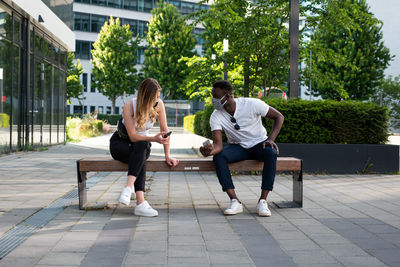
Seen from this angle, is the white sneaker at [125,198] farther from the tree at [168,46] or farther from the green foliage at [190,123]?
the tree at [168,46]

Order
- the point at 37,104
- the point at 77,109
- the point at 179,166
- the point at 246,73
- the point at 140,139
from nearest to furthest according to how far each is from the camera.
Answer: the point at 140,139, the point at 179,166, the point at 246,73, the point at 37,104, the point at 77,109

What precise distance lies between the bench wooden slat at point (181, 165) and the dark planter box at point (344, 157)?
3357 mm

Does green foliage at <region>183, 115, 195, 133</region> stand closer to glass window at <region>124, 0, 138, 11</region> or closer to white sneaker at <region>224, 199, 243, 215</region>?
white sneaker at <region>224, 199, 243, 215</region>

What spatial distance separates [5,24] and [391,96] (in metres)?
35.9

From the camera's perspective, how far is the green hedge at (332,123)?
9031 mm

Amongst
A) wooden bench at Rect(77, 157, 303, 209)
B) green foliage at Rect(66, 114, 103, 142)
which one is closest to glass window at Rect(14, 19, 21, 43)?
wooden bench at Rect(77, 157, 303, 209)

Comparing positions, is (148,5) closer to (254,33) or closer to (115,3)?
(115,3)

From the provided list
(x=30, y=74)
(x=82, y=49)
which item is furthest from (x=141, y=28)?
(x=30, y=74)

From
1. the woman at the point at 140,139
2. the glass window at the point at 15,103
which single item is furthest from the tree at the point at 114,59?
the woman at the point at 140,139

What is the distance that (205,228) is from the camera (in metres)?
4.57

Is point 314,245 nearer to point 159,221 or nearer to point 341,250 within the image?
point 341,250

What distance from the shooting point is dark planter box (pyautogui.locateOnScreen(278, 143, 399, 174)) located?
896 cm

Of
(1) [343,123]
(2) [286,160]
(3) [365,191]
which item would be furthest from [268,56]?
(2) [286,160]

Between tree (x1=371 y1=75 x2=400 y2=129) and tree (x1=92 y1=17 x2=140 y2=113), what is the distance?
2404 centimetres
